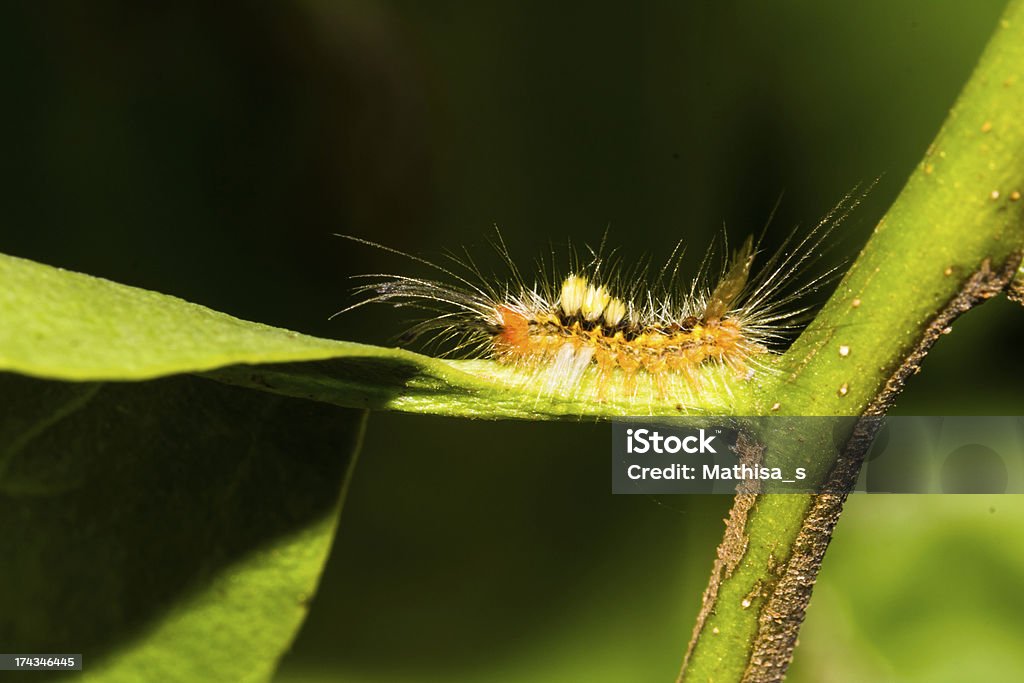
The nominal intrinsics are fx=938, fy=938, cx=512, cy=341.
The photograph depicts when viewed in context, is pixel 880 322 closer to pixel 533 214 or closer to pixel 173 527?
pixel 173 527

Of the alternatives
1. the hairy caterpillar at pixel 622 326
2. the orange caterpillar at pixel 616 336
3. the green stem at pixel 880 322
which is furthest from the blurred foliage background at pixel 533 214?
the green stem at pixel 880 322

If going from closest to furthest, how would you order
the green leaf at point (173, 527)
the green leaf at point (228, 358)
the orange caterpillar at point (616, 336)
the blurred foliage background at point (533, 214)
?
the green leaf at point (228, 358), the green leaf at point (173, 527), the orange caterpillar at point (616, 336), the blurred foliage background at point (533, 214)

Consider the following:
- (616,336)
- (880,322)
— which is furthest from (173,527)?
(880,322)

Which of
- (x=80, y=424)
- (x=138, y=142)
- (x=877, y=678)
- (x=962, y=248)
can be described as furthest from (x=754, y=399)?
(x=138, y=142)

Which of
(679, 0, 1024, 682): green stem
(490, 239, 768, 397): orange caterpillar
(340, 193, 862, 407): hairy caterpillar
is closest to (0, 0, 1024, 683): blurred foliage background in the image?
(340, 193, 862, 407): hairy caterpillar

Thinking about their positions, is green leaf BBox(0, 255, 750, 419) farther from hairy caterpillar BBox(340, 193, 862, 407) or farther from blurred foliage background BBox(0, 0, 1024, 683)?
blurred foliage background BBox(0, 0, 1024, 683)

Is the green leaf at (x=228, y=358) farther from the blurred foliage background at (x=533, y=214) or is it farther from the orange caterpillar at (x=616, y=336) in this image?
the blurred foliage background at (x=533, y=214)
